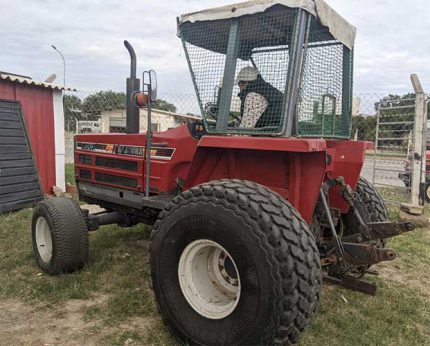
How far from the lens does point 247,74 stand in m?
3.28

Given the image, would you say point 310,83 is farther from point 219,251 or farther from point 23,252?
point 23,252

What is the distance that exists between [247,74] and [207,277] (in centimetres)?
160

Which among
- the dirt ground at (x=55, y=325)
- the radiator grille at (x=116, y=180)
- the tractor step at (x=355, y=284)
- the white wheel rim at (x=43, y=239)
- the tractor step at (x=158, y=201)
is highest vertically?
the radiator grille at (x=116, y=180)

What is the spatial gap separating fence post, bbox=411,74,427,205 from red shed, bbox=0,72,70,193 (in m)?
7.02

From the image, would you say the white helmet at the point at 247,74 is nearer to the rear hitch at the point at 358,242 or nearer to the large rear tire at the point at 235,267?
the large rear tire at the point at 235,267

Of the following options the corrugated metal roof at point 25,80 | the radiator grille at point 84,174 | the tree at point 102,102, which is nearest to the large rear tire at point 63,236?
the radiator grille at point 84,174

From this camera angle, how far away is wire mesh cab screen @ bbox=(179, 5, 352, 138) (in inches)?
120

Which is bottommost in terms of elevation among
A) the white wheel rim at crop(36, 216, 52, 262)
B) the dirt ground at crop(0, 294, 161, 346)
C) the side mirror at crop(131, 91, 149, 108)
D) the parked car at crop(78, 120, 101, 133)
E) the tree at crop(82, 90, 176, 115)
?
the dirt ground at crop(0, 294, 161, 346)

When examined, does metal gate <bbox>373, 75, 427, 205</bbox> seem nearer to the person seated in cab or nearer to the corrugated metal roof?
the person seated in cab

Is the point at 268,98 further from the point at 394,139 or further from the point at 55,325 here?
the point at 394,139

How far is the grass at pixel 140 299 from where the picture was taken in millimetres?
3207

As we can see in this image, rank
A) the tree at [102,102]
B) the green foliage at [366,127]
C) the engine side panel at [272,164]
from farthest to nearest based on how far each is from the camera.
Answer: the tree at [102,102] < the green foliage at [366,127] < the engine side panel at [272,164]

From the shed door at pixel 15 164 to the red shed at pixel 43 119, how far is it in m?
0.26

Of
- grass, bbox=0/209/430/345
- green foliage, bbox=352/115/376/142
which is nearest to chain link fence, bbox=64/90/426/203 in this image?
green foliage, bbox=352/115/376/142
